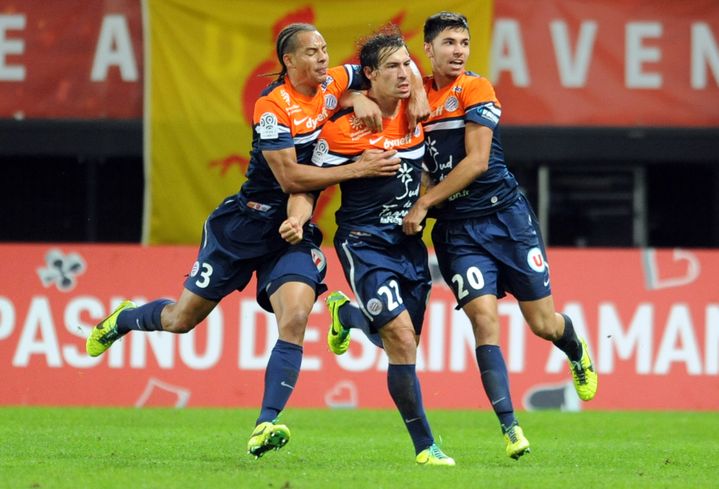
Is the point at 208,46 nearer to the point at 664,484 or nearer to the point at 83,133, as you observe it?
the point at 83,133

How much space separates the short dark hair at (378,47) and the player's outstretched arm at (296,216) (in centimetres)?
81

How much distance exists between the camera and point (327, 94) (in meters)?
8.86

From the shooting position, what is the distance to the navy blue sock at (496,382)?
27.9 ft

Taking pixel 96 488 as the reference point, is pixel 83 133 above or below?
above

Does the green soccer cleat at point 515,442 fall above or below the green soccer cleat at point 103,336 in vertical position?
below

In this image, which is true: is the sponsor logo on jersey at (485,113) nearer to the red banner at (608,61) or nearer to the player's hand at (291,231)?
the player's hand at (291,231)

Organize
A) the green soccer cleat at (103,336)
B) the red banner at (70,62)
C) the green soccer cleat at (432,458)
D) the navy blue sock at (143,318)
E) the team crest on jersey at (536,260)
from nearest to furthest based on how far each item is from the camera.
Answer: the green soccer cleat at (432,458) < the team crest on jersey at (536,260) < the navy blue sock at (143,318) < the green soccer cleat at (103,336) < the red banner at (70,62)

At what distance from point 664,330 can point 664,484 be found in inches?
237

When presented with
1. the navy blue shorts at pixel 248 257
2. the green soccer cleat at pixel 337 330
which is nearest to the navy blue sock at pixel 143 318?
the navy blue shorts at pixel 248 257

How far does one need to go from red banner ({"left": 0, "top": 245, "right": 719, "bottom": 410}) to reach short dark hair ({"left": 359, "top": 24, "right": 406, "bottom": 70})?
16.8 ft

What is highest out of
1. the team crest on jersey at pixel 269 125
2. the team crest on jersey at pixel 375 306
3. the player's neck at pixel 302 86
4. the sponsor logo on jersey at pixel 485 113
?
the player's neck at pixel 302 86

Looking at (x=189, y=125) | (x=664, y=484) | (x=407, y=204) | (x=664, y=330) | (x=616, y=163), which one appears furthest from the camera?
(x=616, y=163)

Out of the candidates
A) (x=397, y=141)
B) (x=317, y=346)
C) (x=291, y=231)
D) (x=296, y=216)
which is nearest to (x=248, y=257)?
(x=296, y=216)

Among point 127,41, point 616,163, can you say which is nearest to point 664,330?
point 616,163
